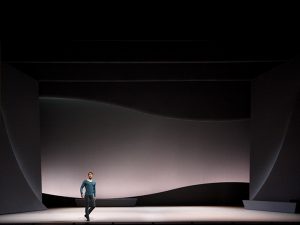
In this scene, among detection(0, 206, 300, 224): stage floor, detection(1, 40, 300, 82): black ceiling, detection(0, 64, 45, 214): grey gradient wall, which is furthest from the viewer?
detection(0, 64, 45, 214): grey gradient wall

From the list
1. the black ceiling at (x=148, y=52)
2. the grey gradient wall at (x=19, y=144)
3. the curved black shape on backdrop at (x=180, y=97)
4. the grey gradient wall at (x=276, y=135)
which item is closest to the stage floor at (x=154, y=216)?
the grey gradient wall at (x=19, y=144)

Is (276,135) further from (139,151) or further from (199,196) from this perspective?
(139,151)

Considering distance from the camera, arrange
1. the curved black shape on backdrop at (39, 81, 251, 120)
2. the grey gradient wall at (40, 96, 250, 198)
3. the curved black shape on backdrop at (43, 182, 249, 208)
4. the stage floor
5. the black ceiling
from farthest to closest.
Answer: the curved black shape on backdrop at (43, 182, 249, 208), the grey gradient wall at (40, 96, 250, 198), the curved black shape on backdrop at (39, 81, 251, 120), the black ceiling, the stage floor

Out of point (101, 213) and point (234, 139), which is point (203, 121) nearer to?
point (234, 139)

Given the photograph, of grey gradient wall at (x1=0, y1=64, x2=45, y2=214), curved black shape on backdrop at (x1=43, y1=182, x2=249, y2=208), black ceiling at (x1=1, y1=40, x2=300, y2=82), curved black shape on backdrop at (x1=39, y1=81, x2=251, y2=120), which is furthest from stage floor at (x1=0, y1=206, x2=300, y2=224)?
black ceiling at (x1=1, y1=40, x2=300, y2=82)

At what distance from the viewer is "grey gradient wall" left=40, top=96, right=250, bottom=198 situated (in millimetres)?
13555

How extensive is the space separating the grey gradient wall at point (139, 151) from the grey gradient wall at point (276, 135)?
134 centimetres

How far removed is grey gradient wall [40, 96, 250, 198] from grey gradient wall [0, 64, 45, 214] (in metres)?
1.38

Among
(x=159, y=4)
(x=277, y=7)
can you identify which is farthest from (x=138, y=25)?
(x=277, y=7)

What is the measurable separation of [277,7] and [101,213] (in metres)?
6.97

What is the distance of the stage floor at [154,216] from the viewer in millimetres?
9734

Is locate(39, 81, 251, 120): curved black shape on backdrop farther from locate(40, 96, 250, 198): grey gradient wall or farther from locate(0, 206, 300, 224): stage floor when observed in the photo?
locate(0, 206, 300, 224): stage floor

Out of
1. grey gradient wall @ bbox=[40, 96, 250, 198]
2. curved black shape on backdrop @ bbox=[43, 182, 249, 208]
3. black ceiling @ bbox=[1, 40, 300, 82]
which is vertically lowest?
curved black shape on backdrop @ bbox=[43, 182, 249, 208]

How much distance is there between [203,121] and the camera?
13500mm
